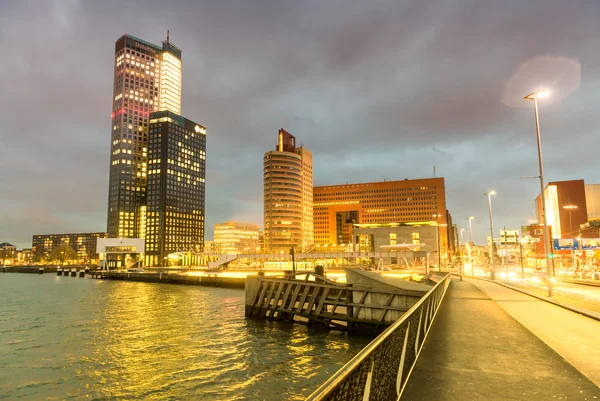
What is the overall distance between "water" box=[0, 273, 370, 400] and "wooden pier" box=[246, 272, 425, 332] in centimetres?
166

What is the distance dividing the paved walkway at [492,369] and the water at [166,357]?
24.0ft

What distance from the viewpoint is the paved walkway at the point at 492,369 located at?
25.4 feet

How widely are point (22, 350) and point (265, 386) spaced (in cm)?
2056

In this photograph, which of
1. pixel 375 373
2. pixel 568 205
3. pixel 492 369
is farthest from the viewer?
pixel 568 205

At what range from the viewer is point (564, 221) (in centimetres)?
13700

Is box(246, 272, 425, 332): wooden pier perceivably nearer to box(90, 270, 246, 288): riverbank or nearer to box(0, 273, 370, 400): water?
box(0, 273, 370, 400): water

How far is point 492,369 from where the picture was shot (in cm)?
952

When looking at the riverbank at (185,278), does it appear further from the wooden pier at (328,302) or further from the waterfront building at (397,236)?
the waterfront building at (397,236)

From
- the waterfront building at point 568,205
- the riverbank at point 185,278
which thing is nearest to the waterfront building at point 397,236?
the waterfront building at point 568,205

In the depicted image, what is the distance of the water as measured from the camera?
55.8ft

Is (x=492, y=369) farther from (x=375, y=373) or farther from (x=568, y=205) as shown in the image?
(x=568, y=205)

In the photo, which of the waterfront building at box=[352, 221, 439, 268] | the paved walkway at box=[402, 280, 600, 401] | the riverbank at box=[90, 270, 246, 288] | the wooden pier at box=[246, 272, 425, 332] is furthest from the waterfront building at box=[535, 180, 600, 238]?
the paved walkway at box=[402, 280, 600, 401]

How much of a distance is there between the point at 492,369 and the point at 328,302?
22308 millimetres

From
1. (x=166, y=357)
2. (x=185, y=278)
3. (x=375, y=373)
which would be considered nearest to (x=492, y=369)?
(x=375, y=373)
